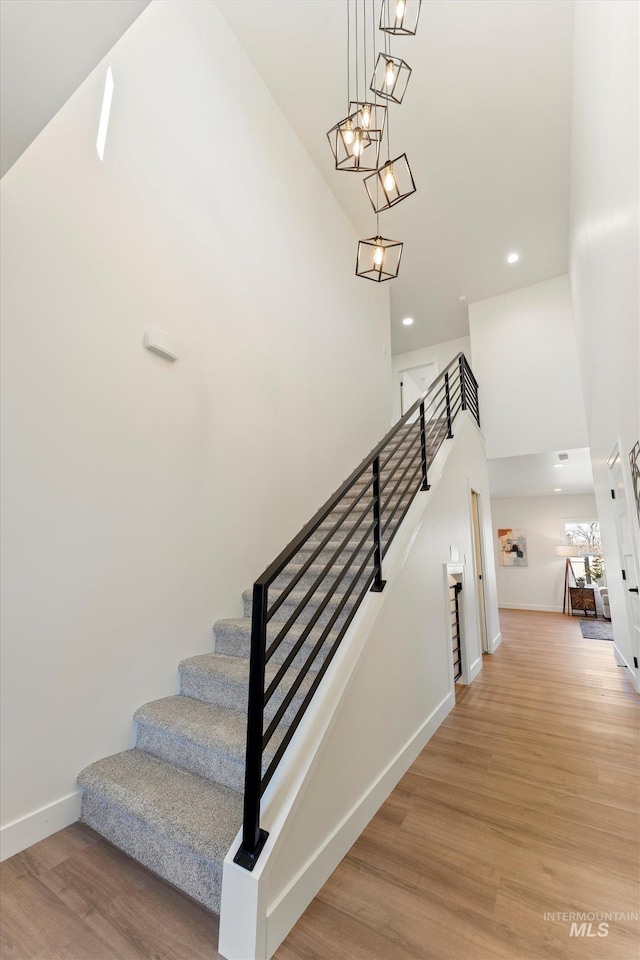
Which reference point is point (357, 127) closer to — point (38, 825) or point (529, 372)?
point (38, 825)

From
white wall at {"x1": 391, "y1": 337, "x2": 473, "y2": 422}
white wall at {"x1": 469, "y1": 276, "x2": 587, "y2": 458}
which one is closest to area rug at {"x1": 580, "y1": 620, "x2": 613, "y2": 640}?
white wall at {"x1": 469, "y1": 276, "x2": 587, "y2": 458}

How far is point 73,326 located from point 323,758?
7.71 feet

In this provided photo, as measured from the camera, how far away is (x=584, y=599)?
8.98 meters

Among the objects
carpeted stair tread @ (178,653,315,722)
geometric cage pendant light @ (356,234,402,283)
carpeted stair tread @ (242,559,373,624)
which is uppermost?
geometric cage pendant light @ (356,234,402,283)

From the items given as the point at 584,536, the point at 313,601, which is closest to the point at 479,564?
the point at 313,601

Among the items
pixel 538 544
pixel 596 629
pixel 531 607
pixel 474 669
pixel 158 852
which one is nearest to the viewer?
pixel 158 852

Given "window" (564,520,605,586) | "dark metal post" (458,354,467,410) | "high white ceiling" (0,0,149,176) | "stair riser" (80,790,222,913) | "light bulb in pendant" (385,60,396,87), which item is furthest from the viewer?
"window" (564,520,605,586)

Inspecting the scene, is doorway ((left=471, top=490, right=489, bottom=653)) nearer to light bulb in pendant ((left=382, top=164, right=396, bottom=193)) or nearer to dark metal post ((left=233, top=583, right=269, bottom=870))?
light bulb in pendant ((left=382, top=164, right=396, bottom=193))

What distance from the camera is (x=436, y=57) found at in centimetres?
381

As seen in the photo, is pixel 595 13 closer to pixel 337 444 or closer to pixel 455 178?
pixel 455 178

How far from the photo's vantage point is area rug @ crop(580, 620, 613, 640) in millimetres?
6680

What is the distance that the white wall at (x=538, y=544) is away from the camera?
387 inches

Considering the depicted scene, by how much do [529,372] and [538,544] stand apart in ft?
17.7

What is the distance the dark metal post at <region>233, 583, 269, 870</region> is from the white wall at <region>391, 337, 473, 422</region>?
780cm
